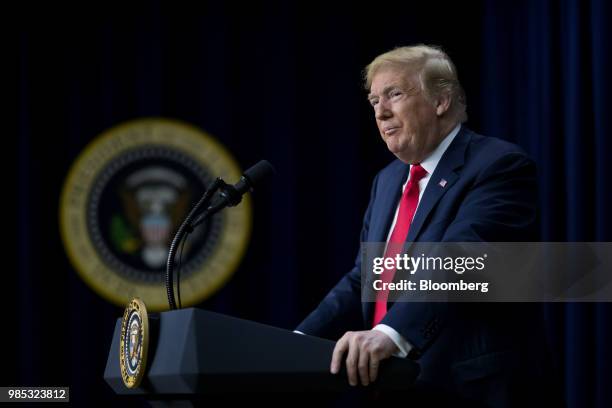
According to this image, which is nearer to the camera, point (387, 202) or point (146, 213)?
point (387, 202)

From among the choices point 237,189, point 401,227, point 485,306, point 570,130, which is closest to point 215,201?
point 237,189

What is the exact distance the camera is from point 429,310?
4.29 ft

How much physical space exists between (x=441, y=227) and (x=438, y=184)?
0.12m

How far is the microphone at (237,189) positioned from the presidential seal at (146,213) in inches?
79.0

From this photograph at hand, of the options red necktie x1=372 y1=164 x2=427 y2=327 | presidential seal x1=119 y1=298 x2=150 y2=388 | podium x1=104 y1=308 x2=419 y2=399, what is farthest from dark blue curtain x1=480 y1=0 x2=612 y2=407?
presidential seal x1=119 y1=298 x2=150 y2=388

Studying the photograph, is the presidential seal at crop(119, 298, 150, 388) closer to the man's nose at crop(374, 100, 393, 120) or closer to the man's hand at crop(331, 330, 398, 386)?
the man's hand at crop(331, 330, 398, 386)

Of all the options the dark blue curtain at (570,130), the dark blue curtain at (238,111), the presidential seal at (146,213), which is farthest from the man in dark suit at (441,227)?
the presidential seal at (146,213)

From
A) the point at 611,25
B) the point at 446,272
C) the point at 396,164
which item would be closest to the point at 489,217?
the point at 446,272

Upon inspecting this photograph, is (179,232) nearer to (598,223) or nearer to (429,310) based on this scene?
(429,310)

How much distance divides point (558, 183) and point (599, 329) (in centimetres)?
55

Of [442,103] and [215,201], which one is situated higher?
[442,103]

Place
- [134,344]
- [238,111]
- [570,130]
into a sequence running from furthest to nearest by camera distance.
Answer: [238,111] → [570,130] → [134,344]

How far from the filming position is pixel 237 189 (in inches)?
58.7

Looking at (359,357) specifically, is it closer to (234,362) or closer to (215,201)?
(234,362)
